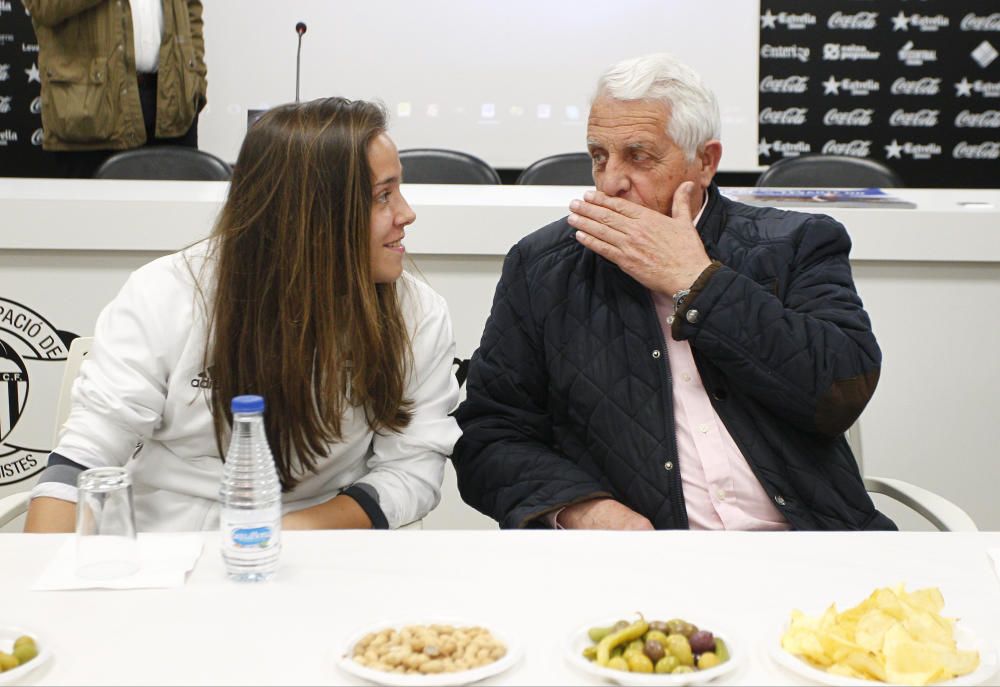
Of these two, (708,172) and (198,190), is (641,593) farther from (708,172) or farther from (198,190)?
(198,190)

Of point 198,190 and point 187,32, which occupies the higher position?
point 187,32

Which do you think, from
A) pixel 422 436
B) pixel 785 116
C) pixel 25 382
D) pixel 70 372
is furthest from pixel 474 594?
pixel 785 116


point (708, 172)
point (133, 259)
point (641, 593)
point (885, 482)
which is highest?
point (708, 172)

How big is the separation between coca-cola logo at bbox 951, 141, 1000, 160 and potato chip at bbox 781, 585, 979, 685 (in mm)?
5890

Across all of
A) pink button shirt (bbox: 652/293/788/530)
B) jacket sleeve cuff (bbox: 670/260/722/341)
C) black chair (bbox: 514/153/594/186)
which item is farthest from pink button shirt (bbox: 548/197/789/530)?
black chair (bbox: 514/153/594/186)

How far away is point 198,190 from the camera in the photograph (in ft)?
9.78

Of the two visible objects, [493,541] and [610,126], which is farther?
[610,126]

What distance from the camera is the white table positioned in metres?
1.10

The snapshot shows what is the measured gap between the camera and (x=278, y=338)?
1712 mm

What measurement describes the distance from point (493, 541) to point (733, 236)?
2.61 ft

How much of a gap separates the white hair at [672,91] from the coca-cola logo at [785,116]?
14.9ft

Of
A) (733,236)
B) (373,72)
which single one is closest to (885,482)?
(733,236)

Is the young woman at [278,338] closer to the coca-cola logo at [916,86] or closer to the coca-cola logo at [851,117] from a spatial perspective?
the coca-cola logo at [851,117]

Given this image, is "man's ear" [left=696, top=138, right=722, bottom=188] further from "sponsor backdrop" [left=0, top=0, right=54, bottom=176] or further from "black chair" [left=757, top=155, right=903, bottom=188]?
"sponsor backdrop" [left=0, top=0, right=54, bottom=176]
